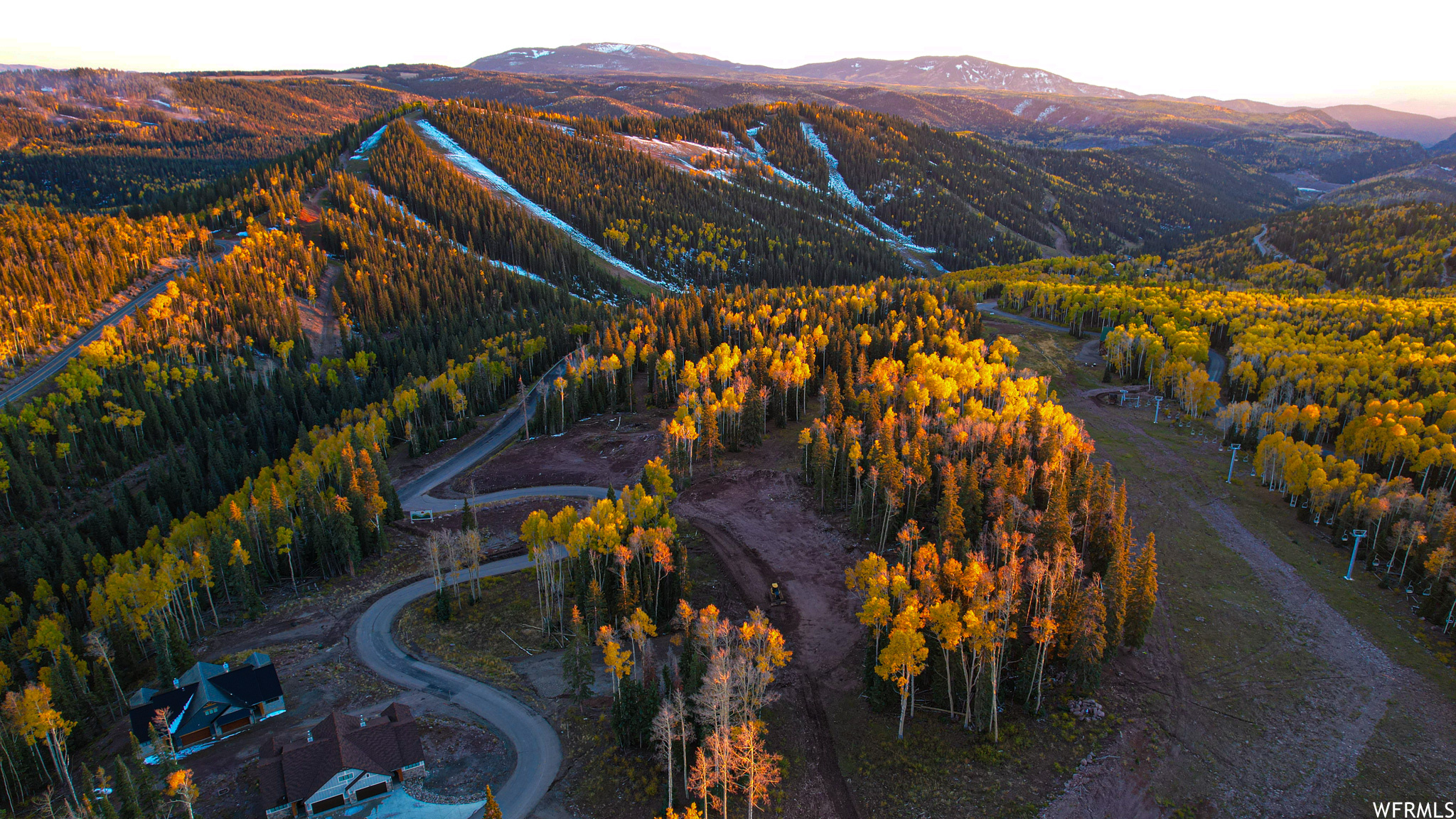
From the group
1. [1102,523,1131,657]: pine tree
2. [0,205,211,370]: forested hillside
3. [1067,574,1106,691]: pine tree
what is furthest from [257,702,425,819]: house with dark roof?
[0,205,211,370]: forested hillside

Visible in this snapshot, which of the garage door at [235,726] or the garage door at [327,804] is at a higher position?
the garage door at [327,804]

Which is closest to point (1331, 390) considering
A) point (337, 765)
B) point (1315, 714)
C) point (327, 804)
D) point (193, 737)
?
point (1315, 714)

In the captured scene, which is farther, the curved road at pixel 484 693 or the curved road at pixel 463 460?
the curved road at pixel 463 460

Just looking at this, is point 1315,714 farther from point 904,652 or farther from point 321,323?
point 321,323

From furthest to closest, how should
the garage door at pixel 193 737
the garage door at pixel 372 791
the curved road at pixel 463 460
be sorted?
the curved road at pixel 463 460 < the garage door at pixel 193 737 < the garage door at pixel 372 791

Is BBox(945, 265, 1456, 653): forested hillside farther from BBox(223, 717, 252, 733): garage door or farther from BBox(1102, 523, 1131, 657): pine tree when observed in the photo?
BBox(223, 717, 252, 733): garage door

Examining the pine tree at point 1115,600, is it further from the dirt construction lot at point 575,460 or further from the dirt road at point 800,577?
the dirt construction lot at point 575,460

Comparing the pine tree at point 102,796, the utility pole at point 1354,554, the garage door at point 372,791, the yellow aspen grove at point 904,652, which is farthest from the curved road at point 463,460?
the utility pole at point 1354,554

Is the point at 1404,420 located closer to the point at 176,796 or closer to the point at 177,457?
the point at 176,796
